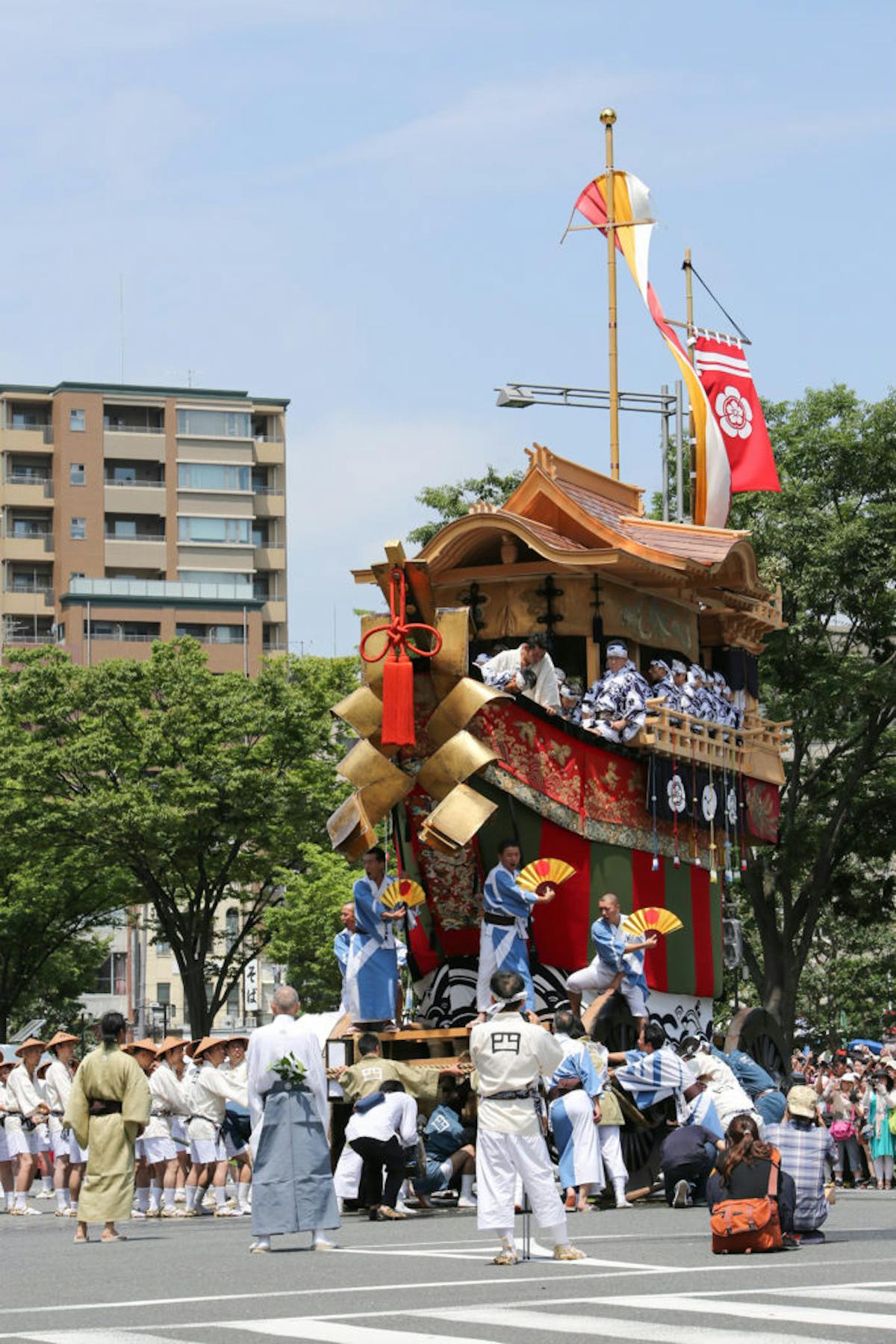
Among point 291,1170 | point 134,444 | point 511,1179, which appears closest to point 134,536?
point 134,444

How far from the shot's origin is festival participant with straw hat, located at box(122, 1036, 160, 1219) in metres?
20.3

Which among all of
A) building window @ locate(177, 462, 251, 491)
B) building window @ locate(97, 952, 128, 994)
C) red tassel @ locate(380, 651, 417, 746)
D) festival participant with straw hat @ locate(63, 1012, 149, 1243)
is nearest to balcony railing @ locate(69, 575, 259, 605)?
building window @ locate(177, 462, 251, 491)

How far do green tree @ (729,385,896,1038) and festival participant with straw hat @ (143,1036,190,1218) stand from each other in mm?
14135

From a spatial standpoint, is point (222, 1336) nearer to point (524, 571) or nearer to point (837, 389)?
point (524, 571)

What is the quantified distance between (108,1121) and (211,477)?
247 ft

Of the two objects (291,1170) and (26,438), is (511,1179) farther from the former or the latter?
(26,438)

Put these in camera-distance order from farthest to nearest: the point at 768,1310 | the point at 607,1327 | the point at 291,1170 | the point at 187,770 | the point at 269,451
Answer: the point at 269,451, the point at 187,770, the point at 291,1170, the point at 768,1310, the point at 607,1327

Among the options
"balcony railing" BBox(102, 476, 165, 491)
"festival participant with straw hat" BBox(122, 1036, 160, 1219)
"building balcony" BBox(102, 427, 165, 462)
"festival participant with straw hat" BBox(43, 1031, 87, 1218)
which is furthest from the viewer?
"balcony railing" BBox(102, 476, 165, 491)

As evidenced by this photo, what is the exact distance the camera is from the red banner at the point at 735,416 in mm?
28094

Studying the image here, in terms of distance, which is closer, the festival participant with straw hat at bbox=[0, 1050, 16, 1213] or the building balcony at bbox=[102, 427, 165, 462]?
the festival participant with straw hat at bbox=[0, 1050, 16, 1213]

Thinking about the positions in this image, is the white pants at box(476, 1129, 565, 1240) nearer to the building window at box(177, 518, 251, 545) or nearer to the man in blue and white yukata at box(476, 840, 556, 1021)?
the man in blue and white yukata at box(476, 840, 556, 1021)

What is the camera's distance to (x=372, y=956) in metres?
19.7

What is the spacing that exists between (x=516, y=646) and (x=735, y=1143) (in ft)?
27.8

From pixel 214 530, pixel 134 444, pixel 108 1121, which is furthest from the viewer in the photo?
pixel 214 530
